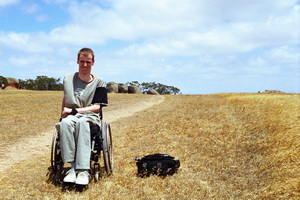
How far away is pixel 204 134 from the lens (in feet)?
30.6

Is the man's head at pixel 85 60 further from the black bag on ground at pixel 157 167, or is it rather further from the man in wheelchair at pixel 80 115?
the black bag on ground at pixel 157 167

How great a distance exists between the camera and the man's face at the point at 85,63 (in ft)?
16.3

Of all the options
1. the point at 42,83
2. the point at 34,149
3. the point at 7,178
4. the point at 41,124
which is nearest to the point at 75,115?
the point at 7,178

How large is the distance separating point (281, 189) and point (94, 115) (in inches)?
129

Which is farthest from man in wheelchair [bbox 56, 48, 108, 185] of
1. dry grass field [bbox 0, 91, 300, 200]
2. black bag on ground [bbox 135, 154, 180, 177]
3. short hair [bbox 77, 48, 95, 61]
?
black bag on ground [bbox 135, 154, 180, 177]

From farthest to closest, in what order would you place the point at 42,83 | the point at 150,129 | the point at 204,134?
the point at 42,83 → the point at 150,129 → the point at 204,134

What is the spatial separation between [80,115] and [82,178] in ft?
3.53

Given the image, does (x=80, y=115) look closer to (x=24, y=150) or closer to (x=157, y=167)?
(x=157, y=167)

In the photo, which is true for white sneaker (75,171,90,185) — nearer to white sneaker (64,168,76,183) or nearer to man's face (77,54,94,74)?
white sneaker (64,168,76,183)

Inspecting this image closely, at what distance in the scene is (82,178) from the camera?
437cm

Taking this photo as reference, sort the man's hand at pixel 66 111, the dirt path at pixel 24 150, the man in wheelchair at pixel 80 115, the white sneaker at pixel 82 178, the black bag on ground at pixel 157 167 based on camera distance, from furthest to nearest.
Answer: the dirt path at pixel 24 150 → the black bag on ground at pixel 157 167 → the man's hand at pixel 66 111 → the man in wheelchair at pixel 80 115 → the white sneaker at pixel 82 178

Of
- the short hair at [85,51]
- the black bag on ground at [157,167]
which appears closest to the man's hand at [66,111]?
the short hair at [85,51]

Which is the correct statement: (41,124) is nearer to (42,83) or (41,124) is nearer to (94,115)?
(94,115)

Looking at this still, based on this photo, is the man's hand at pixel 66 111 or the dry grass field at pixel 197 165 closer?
the dry grass field at pixel 197 165
